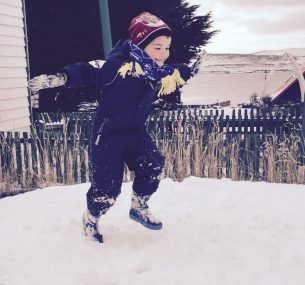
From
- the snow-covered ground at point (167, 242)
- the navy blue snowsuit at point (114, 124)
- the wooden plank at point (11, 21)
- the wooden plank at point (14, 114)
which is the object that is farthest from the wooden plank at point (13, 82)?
the navy blue snowsuit at point (114, 124)

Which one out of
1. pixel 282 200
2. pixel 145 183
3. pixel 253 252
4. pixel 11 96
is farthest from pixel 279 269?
pixel 11 96

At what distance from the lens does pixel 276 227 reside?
135 inches

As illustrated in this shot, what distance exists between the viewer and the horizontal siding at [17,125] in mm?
7754

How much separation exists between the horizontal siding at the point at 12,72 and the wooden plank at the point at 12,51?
0.26 m

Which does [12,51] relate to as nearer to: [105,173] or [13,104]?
[13,104]

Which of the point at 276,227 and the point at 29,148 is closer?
the point at 276,227

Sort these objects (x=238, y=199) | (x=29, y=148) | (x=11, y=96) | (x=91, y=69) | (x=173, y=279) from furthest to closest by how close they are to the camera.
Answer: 1. (x=11, y=96)
2. (x=29, y=148)
3. (x=238, y=199)
4. (x=91, y=69)
5. (x=173, y=279)

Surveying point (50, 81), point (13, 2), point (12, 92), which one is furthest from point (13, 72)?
point (50, 81)

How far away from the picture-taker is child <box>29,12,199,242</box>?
2850mm

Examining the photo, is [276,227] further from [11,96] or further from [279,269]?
[11,96]

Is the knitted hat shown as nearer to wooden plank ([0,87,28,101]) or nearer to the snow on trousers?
the snow on trousers

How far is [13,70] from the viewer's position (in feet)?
26.3

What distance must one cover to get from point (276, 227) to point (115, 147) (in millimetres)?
1457

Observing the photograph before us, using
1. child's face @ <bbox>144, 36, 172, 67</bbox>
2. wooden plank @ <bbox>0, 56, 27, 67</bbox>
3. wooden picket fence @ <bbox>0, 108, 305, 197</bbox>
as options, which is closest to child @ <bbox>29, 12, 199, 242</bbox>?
child's face @ <bbox>144, 36, 172, 67</bbox>
